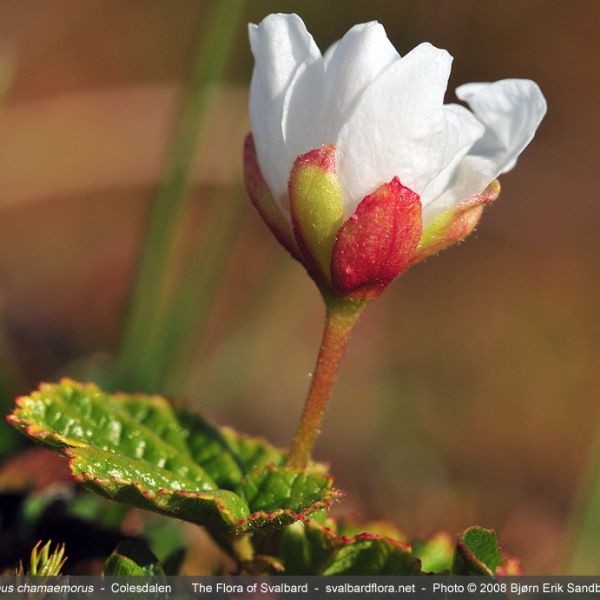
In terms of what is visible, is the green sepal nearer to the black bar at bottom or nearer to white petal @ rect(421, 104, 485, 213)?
white petal @ rect(421, 104, 485, 213)

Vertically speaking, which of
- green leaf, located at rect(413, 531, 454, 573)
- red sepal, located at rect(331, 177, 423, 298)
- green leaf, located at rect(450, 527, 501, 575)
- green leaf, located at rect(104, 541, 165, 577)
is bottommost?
green leaf, located at rect(413, 531, 454, 573)

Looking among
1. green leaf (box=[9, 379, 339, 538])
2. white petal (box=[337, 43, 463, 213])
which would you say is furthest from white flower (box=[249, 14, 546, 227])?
green leaf (box=[9, 379, 339, 538])

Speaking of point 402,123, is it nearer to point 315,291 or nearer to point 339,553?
point 339,553

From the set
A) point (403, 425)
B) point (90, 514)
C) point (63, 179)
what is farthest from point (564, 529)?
point (63, 179)

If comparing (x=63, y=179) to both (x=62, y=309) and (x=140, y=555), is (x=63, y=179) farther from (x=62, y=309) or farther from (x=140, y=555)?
(x=140, y=555)

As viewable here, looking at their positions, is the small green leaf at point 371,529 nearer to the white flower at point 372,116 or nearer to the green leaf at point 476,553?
the green leaf at point 476,553
